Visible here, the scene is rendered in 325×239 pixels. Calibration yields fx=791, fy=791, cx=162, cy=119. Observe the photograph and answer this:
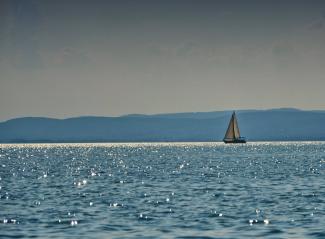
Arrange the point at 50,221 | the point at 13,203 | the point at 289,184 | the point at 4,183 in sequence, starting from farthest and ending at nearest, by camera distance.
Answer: the point at 4,183 → the point at 289,184 → the point at 13,203 → the point at 50,221

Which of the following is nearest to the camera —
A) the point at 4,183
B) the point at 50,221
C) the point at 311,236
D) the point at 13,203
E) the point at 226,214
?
the point at 311,236

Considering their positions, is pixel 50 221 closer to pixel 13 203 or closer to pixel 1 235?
pixel 1 235

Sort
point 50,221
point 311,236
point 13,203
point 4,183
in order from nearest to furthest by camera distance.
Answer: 1. point 311,236
2. point 50,221
3. point 13,203
4. point 4,183

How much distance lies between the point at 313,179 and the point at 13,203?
41.2m

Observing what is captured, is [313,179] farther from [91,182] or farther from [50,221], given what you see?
[50,221]

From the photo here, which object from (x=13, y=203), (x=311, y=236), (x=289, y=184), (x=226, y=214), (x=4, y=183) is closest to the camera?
(x=311, y=236)

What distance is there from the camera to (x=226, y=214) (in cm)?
5228

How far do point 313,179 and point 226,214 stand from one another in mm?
40325

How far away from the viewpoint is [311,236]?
140 ft

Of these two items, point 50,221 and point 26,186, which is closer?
point 50,221


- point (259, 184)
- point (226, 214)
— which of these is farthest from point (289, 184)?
point (226, 214)

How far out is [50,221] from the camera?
160 feet

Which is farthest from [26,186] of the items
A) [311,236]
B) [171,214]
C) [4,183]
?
[311,236]

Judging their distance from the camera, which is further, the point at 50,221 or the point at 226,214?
the point at 226,214
